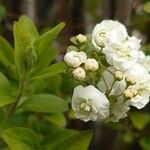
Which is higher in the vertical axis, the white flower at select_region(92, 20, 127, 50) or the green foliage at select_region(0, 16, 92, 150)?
the white flower at select_region(92, 20, 127, 50)

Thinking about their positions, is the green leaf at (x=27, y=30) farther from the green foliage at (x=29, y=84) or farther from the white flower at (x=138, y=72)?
the white flower at (x=138, y=72)

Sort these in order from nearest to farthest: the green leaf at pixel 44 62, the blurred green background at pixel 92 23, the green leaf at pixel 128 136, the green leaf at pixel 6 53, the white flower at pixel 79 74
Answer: the white flower at pixel 79 74
the green leaf at pixel 44 62
the green leaf at pixel 6 53
the blurred green background at pixel 92 23
the green leaf at pixel 128 136

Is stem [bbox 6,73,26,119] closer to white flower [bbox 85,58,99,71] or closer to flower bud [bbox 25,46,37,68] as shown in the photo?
flower bud [bbox 25,46,37,68]

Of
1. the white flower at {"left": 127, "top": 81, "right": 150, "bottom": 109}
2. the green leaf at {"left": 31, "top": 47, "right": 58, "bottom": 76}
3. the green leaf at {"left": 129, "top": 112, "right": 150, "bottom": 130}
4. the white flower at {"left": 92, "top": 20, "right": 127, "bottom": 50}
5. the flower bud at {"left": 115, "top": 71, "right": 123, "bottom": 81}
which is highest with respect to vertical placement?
the white flower at {"left": 92, "top": 20, "right": 127, "bottom": 50}

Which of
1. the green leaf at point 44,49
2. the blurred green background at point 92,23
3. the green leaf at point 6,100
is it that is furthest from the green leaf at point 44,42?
the blurred green background at point 92,23

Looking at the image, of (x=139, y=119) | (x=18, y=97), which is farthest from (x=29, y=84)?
(x=139, y=119)

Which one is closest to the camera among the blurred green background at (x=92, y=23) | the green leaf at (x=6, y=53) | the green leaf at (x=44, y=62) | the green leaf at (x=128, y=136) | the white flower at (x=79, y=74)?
the white flower at (x=79, y=74)

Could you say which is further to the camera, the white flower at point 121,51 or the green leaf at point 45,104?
the green leaf at point 45,104

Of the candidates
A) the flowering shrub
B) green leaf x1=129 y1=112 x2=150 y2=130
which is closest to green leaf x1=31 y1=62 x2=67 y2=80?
the flowering shrub
